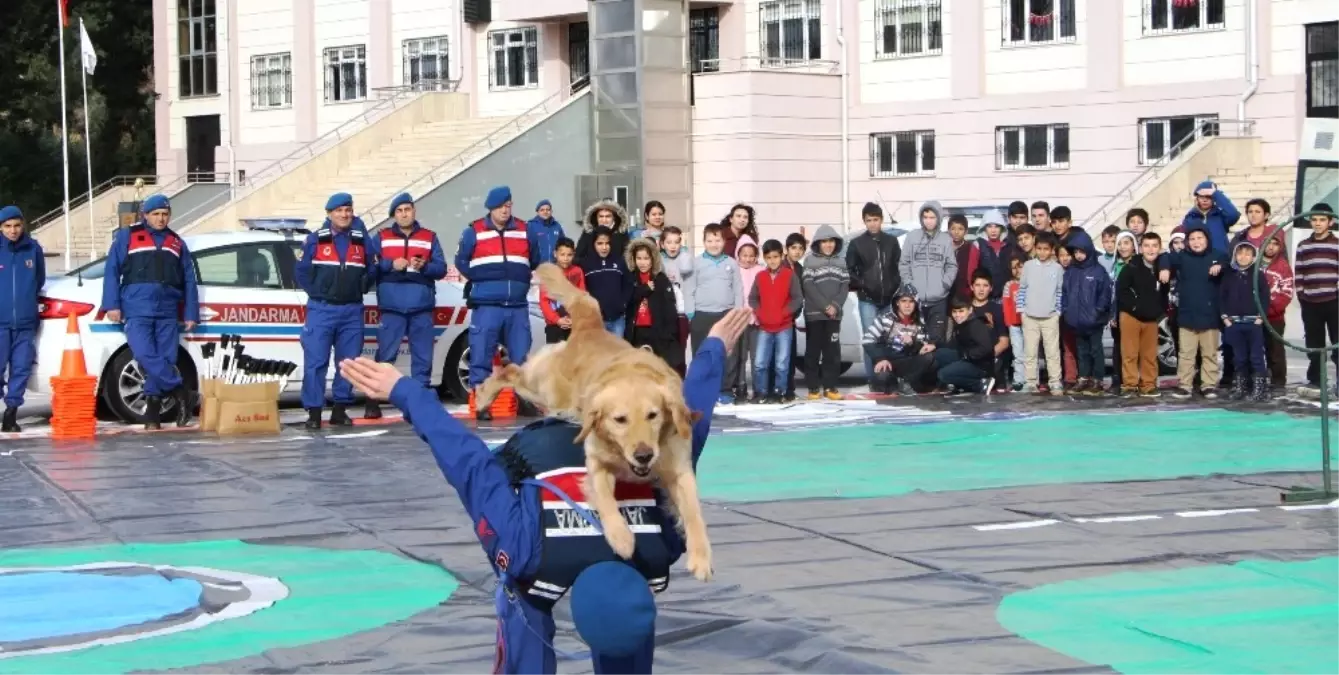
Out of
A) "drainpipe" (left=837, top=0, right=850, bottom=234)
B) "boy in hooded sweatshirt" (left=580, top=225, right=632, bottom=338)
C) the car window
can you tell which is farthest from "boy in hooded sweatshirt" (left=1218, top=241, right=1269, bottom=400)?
"drainpipe" (left=837, top=0, right=850, bottom=234)

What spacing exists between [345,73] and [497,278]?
3072 centimetres

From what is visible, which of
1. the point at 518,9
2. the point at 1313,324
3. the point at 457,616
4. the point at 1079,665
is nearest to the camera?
the point at 1079,665

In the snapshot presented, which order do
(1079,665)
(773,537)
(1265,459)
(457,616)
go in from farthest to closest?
(1265,459) → (773,537) → (457,616) → (1079,665)

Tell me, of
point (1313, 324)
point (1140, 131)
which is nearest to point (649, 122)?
point (1140, 131)

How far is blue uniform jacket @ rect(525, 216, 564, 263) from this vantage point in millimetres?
16922

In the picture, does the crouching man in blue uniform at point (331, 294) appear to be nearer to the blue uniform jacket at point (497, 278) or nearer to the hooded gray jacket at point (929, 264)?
the blue uniform jacket at point (497, 278)

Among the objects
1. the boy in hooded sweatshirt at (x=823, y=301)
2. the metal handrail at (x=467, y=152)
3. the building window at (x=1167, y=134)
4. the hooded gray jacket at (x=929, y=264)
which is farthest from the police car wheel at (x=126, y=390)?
the building window at (x=1167, y=134)

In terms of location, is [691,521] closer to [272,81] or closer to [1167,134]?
[1167,134]

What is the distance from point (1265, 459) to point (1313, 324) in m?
4.81

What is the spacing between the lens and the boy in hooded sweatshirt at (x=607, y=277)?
16719 millimetres

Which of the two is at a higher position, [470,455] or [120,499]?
[470,455]

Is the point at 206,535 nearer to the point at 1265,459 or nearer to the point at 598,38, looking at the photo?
the point at 1265,459

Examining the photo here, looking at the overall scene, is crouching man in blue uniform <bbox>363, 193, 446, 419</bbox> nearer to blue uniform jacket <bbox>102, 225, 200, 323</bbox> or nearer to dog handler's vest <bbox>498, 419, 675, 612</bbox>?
blue uniform jacket <bbox>102, 225, 200, 323</bbox>

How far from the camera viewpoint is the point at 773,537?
978 centimetres
